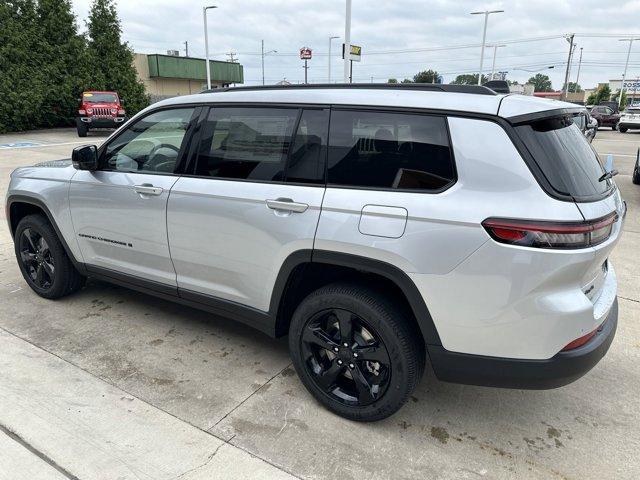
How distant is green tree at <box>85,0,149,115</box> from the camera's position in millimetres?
26141

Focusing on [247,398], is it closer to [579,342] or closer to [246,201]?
[246,201]

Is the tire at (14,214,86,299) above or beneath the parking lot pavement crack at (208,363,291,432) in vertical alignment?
above

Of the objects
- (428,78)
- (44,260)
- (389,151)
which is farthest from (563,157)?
(428,78)

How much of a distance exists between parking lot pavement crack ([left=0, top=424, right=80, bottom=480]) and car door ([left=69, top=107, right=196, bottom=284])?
3.98 feet

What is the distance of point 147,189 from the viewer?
126 inches

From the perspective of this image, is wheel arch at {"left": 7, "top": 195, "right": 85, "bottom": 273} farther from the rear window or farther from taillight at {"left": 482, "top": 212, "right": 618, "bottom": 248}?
the rear window

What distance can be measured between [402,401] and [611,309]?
1.19m

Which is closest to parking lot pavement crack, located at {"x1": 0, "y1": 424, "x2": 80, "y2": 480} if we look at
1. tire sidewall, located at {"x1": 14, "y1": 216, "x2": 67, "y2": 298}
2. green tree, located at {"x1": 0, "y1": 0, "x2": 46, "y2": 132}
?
tire sidewall, located at {"x1": 14, "y1": 216, "x2": 67, "y2": 298}

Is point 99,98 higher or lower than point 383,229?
higher

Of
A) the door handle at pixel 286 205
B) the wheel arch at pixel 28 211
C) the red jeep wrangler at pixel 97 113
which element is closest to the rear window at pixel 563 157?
the door handle at pixel 286 205

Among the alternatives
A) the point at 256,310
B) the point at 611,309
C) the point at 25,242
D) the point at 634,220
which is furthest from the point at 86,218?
the point at 634,220

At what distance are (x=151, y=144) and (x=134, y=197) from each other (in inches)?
17.9

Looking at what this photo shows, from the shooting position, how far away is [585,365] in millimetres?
2174

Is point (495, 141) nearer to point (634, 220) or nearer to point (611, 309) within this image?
point (611, 309)
